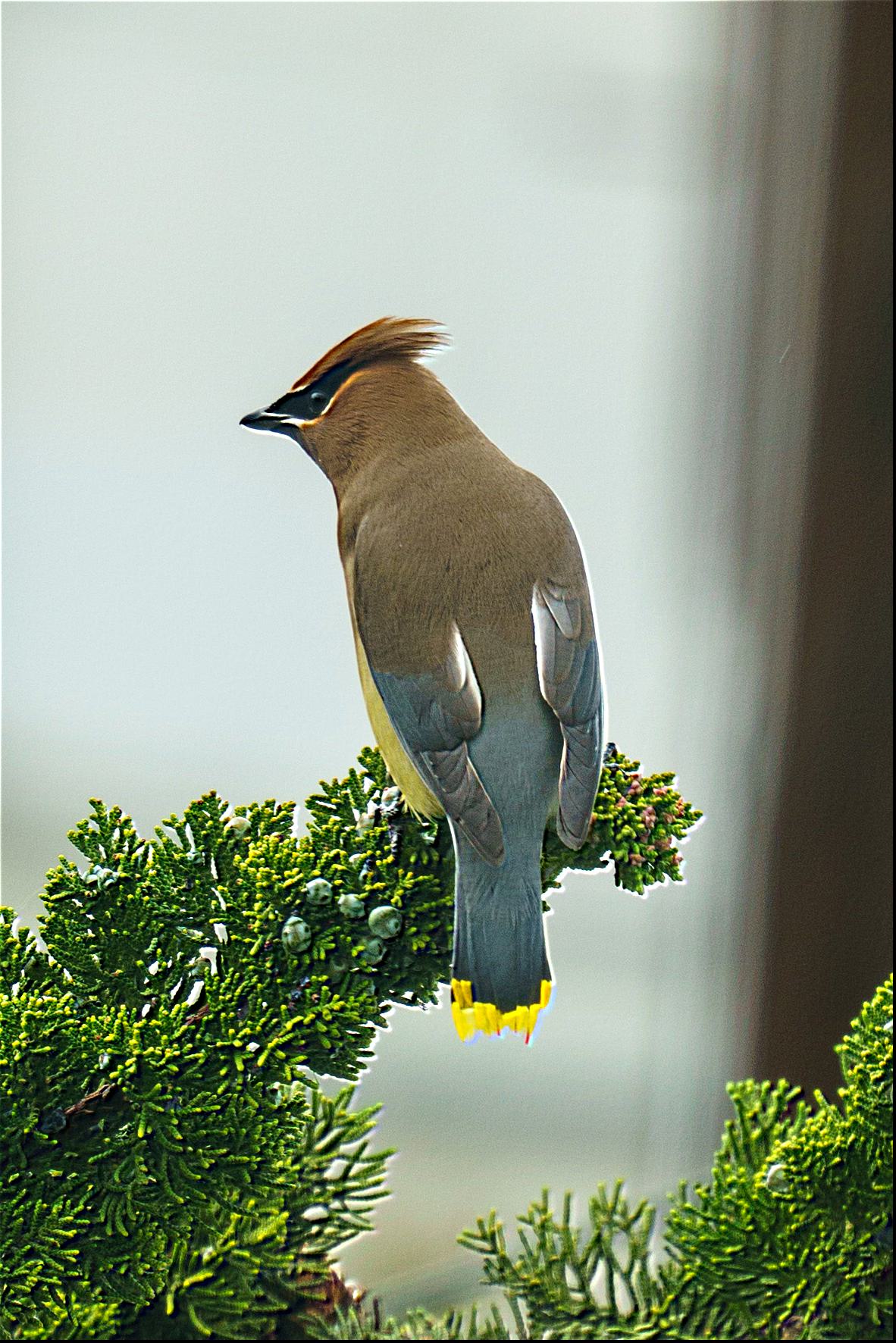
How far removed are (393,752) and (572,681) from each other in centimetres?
8

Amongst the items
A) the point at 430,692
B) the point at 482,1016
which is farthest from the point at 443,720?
the point at 482,1016

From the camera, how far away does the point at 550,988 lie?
507mm

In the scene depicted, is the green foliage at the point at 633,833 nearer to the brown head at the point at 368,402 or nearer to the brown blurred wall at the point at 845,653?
the brown head at the point at 368,402

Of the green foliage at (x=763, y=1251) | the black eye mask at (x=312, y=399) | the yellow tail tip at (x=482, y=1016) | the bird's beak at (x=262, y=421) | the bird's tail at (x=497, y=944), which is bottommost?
the green foliage at (x=763, y=1251)

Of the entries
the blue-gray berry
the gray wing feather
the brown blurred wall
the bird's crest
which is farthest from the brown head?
the brown blurred wall

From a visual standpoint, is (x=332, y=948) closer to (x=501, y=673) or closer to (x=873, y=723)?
(x=501, y=673)

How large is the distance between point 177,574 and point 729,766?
0.56 meters

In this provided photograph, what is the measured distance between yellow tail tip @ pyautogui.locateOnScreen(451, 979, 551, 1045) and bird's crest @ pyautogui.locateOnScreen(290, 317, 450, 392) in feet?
0.90

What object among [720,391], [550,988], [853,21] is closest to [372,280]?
[720,391]

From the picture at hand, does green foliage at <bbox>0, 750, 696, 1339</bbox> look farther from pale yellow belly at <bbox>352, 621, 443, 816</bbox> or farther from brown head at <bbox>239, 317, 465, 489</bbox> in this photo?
brown head at <bbox>239, 317, 465, 489</bbox>

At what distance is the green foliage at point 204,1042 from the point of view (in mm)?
424

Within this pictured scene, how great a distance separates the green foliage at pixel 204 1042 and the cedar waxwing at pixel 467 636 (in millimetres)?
25

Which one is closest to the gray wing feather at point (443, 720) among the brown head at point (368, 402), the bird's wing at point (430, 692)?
the bird's wing at point (430, 692)

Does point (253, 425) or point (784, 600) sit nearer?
point (253, 425)
